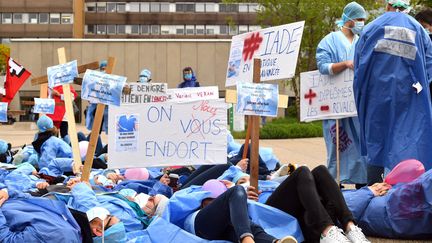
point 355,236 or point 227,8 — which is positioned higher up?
point 227,8

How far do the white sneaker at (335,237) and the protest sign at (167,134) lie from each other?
5.86ft

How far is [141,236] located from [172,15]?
61.6 m

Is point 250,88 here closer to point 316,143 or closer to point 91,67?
point 91,67

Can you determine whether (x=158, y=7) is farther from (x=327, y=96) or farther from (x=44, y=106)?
(x=327, y=96)

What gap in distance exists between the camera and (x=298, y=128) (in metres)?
20.7

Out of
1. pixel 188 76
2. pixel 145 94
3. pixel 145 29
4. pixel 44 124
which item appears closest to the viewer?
pixel 145 94

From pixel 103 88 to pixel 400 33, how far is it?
255 centimetres

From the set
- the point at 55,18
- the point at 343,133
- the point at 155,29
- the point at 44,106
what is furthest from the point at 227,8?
the point at 343,133

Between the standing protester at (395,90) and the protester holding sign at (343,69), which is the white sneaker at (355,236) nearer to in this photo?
the standing protester at (395,90)

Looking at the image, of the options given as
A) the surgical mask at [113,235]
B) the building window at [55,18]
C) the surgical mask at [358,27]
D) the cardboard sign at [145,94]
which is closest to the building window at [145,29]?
the building window at [55,18]

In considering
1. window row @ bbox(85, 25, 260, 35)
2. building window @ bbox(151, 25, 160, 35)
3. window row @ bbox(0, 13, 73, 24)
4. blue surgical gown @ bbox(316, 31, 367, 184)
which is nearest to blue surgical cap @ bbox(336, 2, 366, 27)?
blue surgical gown @ bbox(316, 31, 367, 184)

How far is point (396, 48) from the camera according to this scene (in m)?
5.66

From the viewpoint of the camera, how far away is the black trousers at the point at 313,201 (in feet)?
14.1

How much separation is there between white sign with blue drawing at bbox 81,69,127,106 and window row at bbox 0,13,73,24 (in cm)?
5783
